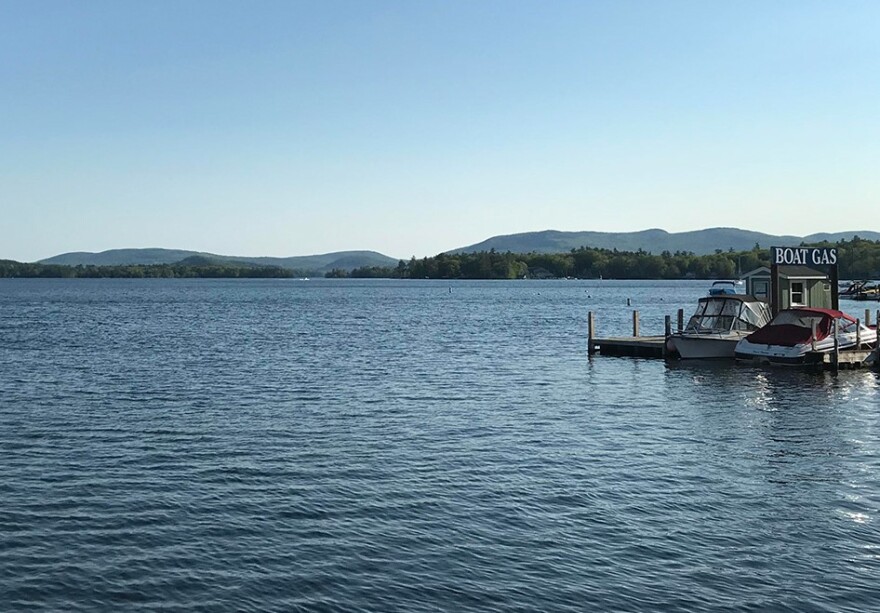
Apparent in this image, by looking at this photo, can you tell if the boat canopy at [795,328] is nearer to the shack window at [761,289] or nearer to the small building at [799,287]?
the small building at [799,287]

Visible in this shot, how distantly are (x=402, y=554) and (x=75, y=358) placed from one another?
44.4 m

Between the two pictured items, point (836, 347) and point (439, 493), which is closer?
point (439, 493)

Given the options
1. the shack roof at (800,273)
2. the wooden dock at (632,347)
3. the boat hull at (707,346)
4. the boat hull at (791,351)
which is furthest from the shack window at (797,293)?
the wooden dock at (632,347)

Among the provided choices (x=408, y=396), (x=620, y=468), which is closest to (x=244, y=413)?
(x=408, y=396)

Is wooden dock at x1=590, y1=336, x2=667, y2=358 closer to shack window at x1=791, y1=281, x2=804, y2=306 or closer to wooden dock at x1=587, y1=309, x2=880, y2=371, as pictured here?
wooden dock at x1=587, y1=309, x2=880, y2=371

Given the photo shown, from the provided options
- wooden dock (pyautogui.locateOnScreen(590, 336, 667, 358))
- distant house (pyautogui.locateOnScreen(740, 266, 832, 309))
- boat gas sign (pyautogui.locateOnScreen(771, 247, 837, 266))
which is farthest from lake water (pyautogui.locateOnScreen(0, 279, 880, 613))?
boat gas sign (pyautogui.locateOnScreen(771, 247, 837, 266))

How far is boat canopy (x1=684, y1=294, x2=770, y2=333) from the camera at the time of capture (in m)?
53.8

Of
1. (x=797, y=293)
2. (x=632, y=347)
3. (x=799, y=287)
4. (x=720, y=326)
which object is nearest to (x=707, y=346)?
(x=720, y=326)

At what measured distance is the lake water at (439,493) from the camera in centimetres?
1614

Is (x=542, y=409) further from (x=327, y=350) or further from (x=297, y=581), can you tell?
(x=327, y=350)

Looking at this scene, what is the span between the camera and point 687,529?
19234 mm

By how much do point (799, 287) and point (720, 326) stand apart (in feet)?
19.4

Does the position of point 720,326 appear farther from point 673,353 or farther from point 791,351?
point 791,351

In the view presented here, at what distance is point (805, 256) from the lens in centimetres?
5653
